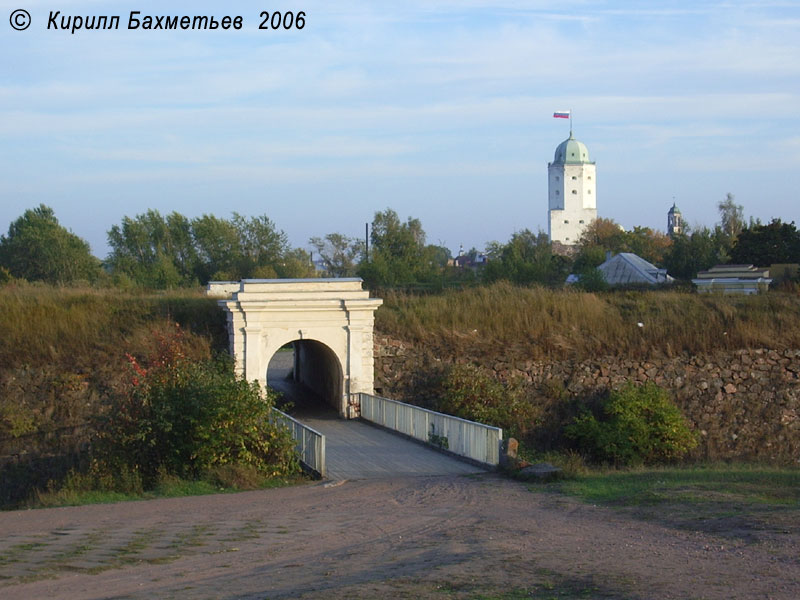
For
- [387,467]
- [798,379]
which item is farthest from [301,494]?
[798,379]

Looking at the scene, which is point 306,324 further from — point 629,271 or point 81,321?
point 629,271

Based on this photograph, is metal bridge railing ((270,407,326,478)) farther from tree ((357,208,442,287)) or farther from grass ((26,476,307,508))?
tree ((357,208,442,287))

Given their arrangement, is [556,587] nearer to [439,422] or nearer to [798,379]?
[439,422]

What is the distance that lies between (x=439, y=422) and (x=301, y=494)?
4278 millimetres

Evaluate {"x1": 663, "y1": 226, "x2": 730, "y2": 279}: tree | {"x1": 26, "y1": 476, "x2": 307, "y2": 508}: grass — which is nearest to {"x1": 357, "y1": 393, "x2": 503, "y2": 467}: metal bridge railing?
{"x1": 26, "y1": 476, "x2": 307, "y2": 508}: grass

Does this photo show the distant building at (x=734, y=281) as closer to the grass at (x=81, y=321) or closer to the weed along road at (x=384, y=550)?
the grass at (x=81, y=321)

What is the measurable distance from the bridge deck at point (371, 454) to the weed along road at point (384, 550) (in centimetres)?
179

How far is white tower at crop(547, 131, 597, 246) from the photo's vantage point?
11688 centimetres

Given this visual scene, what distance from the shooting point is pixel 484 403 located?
2166 cm

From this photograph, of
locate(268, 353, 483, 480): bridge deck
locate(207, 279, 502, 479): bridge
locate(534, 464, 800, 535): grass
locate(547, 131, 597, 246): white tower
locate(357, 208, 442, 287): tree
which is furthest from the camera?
locate(547, 131, 597, 246): white tower

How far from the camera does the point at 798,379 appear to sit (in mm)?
23922

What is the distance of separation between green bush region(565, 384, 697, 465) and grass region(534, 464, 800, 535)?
3.24 m

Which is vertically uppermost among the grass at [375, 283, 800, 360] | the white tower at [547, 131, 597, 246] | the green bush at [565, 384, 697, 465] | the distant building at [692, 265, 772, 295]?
the white tower at [547, 131, 597, 246]

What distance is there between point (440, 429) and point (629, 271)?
40744mm
